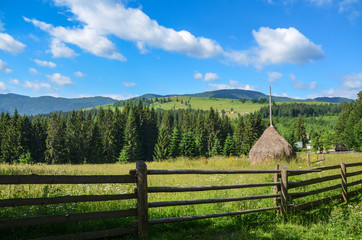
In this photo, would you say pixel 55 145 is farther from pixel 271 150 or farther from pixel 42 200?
pixel 42 200

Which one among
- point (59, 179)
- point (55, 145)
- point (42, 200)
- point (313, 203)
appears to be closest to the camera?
point (42, 200)

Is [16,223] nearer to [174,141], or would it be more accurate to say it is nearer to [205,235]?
[205,235]

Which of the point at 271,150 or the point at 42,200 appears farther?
the point at 271,150

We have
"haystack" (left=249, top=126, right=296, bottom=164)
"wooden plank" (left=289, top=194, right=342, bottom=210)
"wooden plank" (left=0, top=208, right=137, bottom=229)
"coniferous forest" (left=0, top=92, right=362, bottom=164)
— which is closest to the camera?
"wooden plank" (left=0, top=208, right=137, bottom=229)

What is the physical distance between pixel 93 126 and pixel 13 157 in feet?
54.1

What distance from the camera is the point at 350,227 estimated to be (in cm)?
570

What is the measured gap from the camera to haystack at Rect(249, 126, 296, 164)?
17.8 metres

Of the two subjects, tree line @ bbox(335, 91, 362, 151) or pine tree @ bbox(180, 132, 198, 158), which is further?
tree line @ bbox(335, 91, 362, 151)

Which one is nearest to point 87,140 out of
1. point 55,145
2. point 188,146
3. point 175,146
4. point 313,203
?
point 55,145

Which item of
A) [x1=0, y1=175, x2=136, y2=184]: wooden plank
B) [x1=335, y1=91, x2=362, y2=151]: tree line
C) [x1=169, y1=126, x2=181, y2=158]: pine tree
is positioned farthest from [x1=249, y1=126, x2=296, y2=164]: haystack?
[x1=335, y1=91, x2=362, y2=151]: tree line

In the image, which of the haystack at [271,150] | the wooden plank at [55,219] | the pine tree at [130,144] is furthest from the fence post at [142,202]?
the pine tree at [130,144]

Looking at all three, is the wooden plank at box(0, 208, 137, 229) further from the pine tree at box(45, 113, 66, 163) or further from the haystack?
the pine tree at box(45, 113, 66, 163)

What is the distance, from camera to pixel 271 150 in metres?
18.0

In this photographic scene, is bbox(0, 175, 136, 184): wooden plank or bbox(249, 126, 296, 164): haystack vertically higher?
bbox(0, 175, 136, 184): wooden plank
